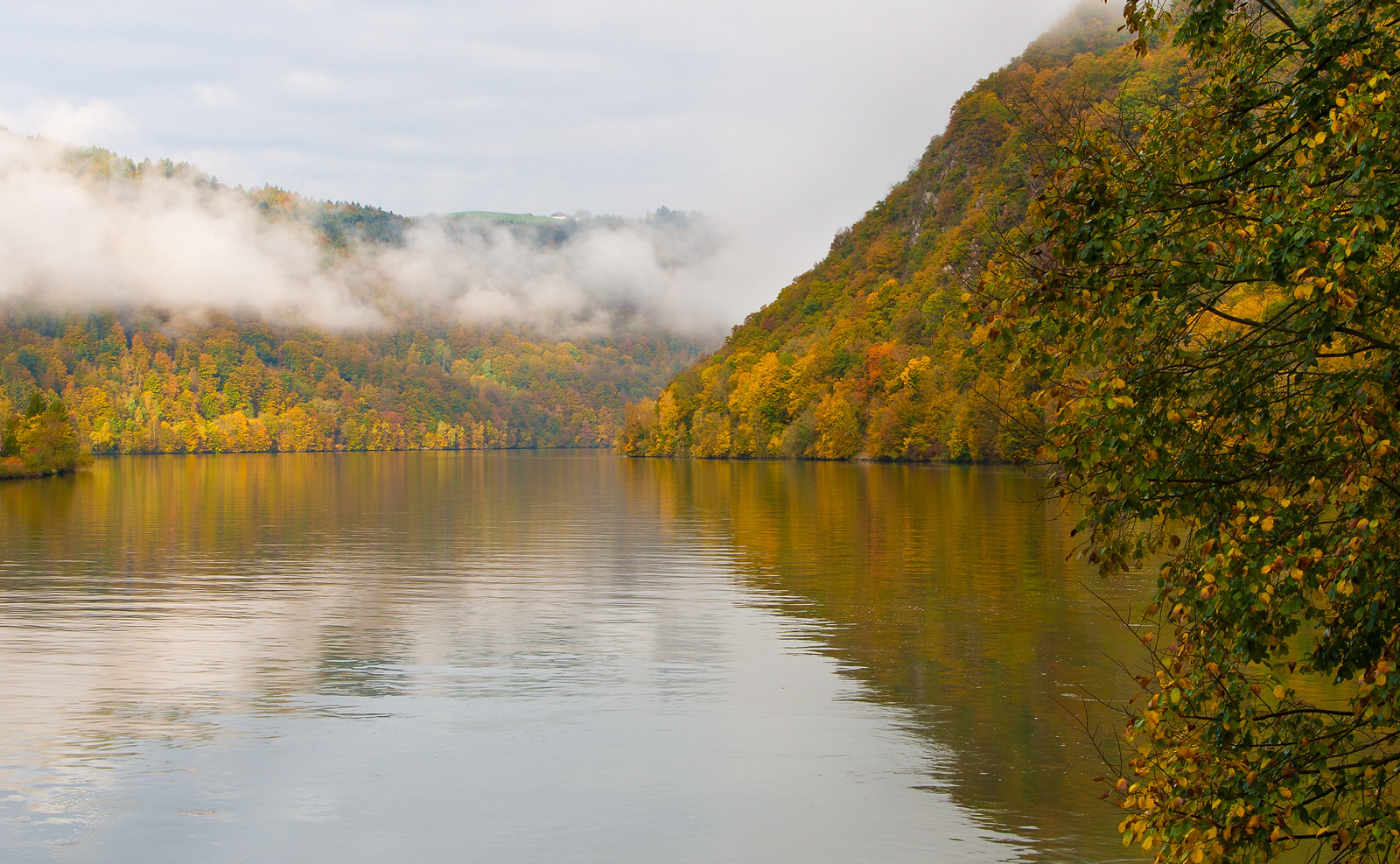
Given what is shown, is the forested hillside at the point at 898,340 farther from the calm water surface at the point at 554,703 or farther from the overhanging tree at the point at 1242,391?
the overhanging tree at the point at 1242,391

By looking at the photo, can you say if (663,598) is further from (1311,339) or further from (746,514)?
(746,514)

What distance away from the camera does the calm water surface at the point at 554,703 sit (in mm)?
11812

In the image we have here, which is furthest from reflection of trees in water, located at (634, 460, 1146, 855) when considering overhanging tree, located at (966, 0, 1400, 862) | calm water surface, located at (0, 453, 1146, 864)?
overhanging tree, located at (966, 0, 1400, 862)

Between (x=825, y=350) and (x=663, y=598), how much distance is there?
118 m

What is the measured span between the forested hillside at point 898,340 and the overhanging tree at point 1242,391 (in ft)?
258

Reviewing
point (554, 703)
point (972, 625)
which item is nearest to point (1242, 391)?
point (554, 703)

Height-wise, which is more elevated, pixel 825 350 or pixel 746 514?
Answer: pixel 825 350

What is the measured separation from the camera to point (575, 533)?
1735 inches

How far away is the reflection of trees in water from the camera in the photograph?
13383 millimetres

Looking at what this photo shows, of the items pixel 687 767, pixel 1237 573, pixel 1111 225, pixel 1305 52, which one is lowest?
pixel 687 767

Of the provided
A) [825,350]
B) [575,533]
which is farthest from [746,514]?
[825,350]

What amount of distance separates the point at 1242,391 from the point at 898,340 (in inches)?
5044

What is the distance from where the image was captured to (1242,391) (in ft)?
24.0

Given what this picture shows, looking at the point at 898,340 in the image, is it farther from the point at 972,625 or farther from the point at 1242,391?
the point at 1242,391
